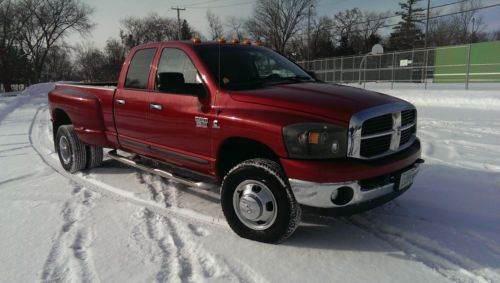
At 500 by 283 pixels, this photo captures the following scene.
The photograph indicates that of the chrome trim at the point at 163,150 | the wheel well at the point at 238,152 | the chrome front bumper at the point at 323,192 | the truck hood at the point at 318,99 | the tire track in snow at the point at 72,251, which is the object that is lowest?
the tire track in snow at the point at 72,251

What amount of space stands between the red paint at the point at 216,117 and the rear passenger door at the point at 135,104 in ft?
0.04

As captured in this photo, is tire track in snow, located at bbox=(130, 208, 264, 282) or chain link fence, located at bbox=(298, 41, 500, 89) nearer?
tire track in snow, located at bbox=(130, 208, 264, 282)

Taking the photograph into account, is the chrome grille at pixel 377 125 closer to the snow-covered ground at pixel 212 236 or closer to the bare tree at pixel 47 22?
the snow-covered ground at pixel 212 236

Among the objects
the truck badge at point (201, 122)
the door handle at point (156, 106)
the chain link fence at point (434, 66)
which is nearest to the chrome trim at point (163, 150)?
the truck badge at point (201, 122)

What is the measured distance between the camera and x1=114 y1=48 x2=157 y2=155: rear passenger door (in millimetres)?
4707

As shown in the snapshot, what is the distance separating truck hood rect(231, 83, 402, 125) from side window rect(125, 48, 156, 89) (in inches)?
61.9

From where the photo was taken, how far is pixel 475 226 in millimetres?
3768

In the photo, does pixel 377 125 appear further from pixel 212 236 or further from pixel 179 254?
pixel 179 254

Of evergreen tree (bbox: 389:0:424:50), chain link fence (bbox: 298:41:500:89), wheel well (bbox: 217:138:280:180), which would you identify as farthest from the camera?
evergreen tree (bbox: 389:0:424:50)

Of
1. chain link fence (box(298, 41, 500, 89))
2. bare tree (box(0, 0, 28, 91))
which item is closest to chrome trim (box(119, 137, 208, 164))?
chain link fence (box(298, 41, 500, 89))

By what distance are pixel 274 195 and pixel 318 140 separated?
24.4 inches

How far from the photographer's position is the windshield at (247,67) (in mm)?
4070

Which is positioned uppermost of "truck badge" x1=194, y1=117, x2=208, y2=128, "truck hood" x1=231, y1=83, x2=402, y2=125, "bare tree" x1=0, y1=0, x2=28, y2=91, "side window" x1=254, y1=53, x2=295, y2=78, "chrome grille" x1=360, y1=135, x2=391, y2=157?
"bare tree" x1=0, y1=0, x2=28, y2=91

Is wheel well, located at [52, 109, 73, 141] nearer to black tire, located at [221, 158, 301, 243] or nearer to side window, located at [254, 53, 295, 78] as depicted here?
side window, located at [254, 53, 295, 78]
